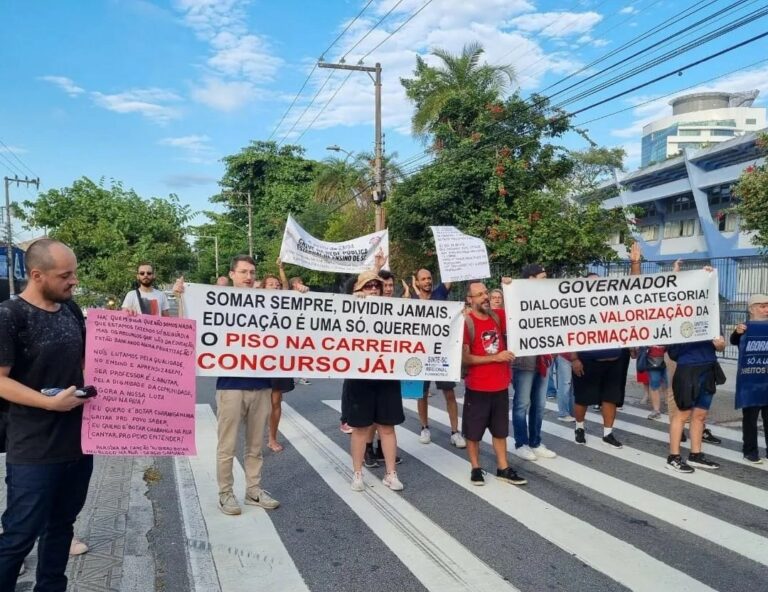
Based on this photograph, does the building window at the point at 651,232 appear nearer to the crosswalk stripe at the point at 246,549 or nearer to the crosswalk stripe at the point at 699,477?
the crosswalk stripe at the point at 699,477

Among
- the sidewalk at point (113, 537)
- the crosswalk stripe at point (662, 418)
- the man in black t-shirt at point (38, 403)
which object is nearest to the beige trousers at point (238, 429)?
the sidewalk at point (113, 537)

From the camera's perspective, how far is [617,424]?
8.40 metres

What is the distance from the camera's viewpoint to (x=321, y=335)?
215 inches

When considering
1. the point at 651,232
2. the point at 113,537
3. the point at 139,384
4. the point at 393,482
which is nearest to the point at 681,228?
the point at 651,232

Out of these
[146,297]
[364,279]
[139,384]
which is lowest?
[139,384]

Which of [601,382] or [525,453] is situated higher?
[601,382]

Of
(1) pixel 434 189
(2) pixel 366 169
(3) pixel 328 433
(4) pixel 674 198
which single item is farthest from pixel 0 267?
(4) pixel 674 198

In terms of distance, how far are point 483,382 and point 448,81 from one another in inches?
675

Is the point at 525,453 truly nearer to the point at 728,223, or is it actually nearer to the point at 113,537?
the point at 113,537

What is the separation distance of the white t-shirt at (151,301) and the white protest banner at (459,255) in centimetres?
371

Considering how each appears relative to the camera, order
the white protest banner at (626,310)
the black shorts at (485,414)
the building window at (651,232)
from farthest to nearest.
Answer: the building window at (651,232) < the white protest banner at (626,310) < the black shorts at (485,414)

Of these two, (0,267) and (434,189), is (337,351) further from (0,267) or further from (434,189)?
(0,267)

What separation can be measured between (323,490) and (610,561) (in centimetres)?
252

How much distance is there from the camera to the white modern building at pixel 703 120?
273ft
